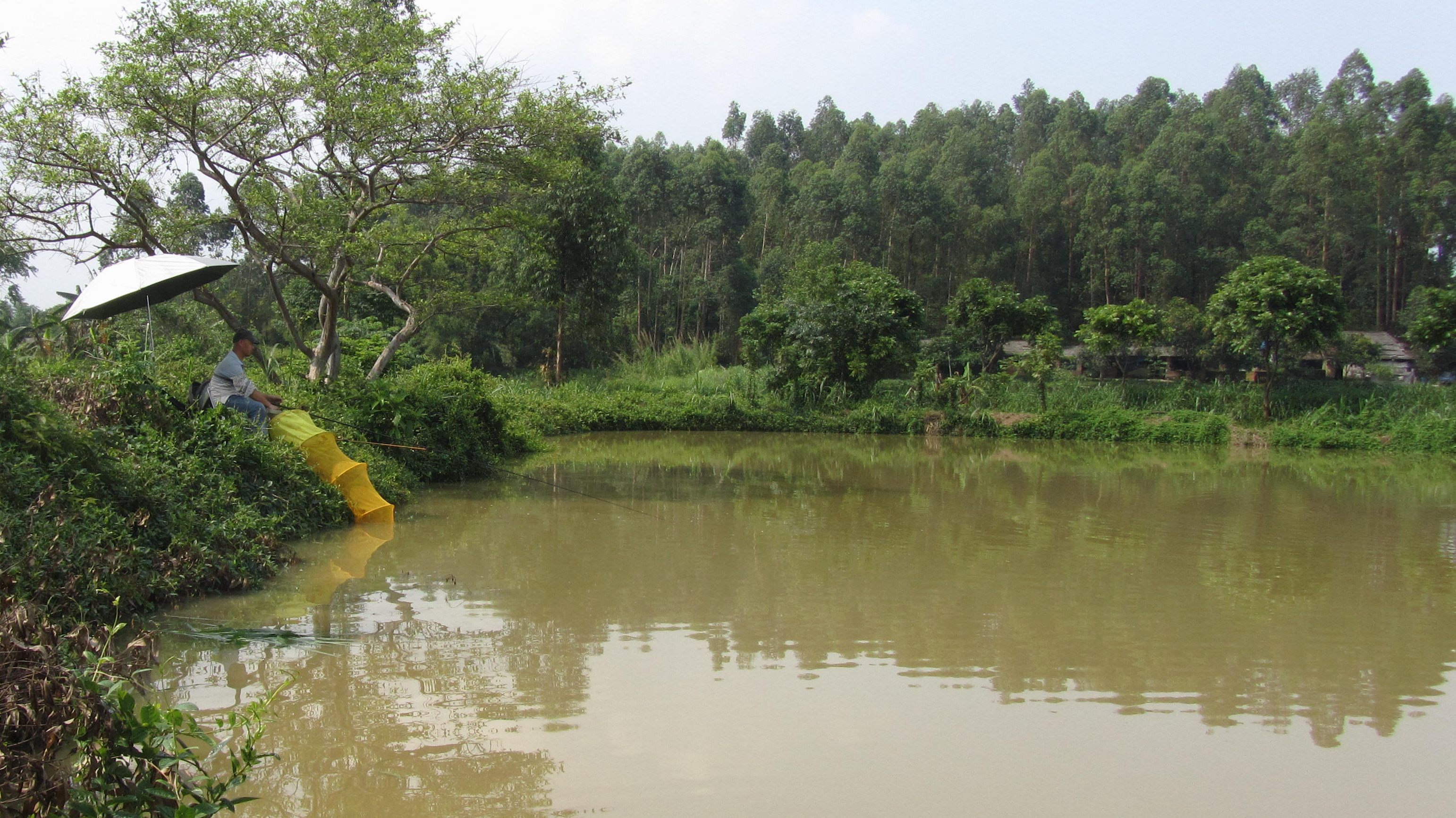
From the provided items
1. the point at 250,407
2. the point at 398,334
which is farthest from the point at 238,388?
the point at 398,334

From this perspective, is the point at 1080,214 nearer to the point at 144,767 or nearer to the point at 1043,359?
the point at 1043,359

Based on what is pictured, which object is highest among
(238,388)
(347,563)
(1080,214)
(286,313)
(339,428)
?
(1080,214)

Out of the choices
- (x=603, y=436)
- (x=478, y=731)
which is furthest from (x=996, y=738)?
(x=603, y=436)

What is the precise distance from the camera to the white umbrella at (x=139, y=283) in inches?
266

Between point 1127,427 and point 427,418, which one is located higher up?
Answer: point 427,418

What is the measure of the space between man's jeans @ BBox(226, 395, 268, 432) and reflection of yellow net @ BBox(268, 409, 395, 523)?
0.13 m

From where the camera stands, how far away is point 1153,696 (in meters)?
4.30

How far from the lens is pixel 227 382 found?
7.14m

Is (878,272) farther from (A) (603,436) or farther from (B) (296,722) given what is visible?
(B) (296,722)

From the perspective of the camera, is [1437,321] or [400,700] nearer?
[400,700]

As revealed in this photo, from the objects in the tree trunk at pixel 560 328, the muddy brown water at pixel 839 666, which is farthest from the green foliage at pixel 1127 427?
the muddy brown water at pixel 839 666

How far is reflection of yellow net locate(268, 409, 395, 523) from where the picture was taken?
7309mm

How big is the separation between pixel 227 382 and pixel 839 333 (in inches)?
547

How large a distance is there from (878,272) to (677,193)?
44.8 feet
